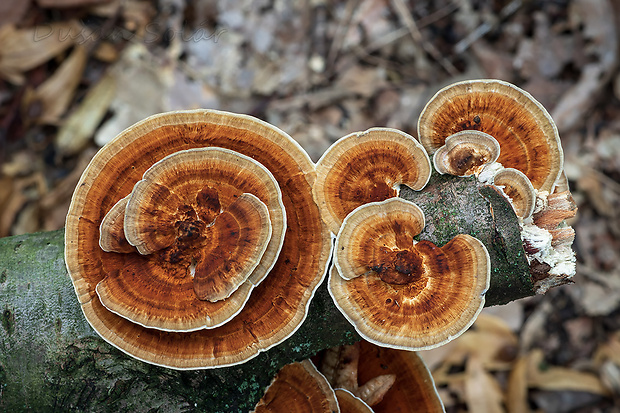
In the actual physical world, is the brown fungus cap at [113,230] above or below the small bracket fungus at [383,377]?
above

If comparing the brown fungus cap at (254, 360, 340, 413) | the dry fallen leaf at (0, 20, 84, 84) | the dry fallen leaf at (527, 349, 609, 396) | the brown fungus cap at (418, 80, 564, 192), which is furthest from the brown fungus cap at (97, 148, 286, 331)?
the dry fallen leaf at (0, 20, 84, 84)

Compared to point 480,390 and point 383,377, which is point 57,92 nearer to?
point 383,377

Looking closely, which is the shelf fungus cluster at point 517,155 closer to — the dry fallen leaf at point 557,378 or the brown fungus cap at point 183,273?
the brown fungus cap at point 183,273

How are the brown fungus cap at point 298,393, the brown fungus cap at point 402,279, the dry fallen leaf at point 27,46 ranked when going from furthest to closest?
the dry fallen leaf at point 27,46 < the brown fungus cap at point 298,393 < the brown fungus cap at point 402,279

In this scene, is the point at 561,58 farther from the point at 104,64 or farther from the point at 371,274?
the point at 104,64

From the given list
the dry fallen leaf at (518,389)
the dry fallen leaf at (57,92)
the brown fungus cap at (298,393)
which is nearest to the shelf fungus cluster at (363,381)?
the brown fungus cap at (298,393)

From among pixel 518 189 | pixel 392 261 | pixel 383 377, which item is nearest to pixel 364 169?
pixel 392 261
